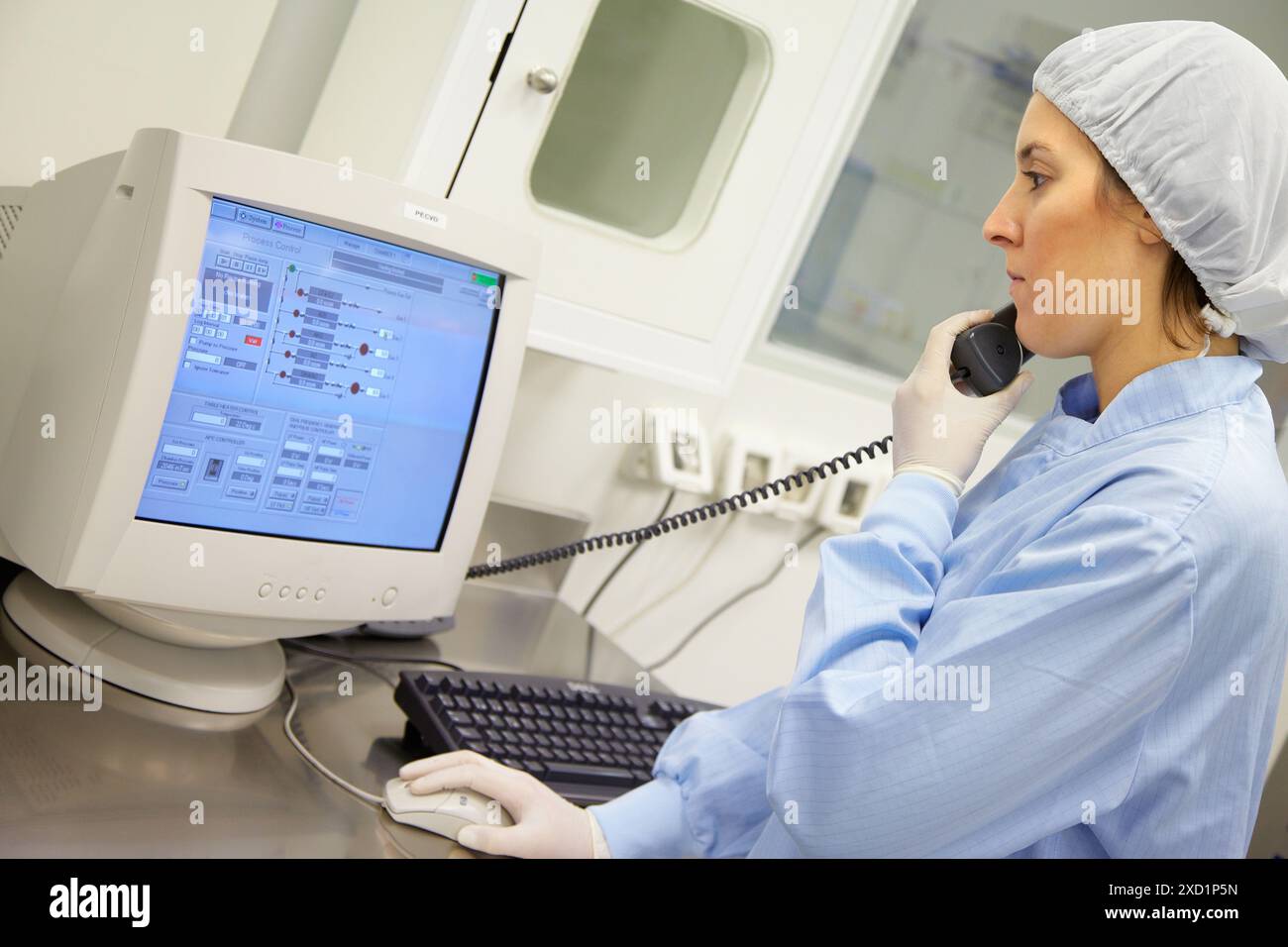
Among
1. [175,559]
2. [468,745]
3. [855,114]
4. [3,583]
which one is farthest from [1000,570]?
[855,114]

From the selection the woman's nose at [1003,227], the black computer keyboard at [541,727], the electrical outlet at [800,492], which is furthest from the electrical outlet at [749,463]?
the woman's nose at [1003,227]

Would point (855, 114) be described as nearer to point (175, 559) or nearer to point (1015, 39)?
point (1015, 39)

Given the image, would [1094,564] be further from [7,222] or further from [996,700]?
[7,222]

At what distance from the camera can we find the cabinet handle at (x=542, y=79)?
3.84 feet

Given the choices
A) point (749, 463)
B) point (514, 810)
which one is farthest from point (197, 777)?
point (749, 463)

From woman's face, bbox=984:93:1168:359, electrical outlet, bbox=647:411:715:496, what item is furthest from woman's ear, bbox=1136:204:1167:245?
electrical outlet, bbox=647:411:715:496

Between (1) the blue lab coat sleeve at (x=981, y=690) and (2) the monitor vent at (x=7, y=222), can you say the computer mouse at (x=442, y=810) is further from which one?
(2) the monitor vent at (x=7, y=222)

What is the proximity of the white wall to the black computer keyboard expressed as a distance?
2.35ft

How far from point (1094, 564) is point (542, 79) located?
758mm

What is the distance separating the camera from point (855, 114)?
5.96ft

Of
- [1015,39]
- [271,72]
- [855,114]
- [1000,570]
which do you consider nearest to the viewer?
[1000,570]

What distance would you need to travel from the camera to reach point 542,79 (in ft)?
3.84

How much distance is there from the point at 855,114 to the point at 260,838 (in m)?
1.43
